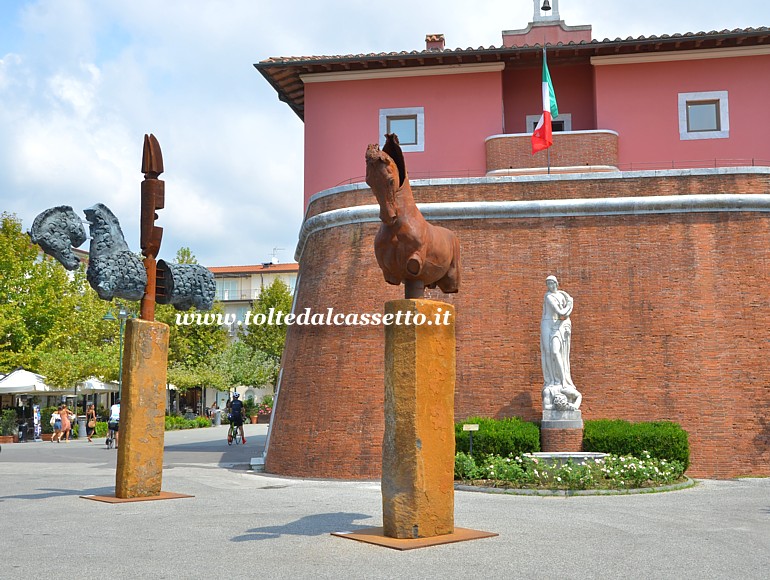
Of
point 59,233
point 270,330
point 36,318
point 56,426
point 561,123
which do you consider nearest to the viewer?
point 59,233

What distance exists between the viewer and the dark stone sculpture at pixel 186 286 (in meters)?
14.1

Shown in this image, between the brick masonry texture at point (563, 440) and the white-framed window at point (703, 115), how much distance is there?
10.2 m

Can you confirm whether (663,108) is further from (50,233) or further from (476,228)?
(50,233)

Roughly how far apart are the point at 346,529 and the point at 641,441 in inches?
303

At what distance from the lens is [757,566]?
26.9 ft

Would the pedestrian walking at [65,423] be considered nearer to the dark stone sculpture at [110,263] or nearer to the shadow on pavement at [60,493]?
the shadow on pavement at [60,493]

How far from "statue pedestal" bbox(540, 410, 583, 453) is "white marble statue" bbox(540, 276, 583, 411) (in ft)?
0.47

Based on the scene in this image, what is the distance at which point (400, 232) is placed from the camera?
31.1 ft

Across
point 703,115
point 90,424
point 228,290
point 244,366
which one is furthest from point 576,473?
point 228,290

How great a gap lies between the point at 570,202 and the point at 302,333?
6789 mm

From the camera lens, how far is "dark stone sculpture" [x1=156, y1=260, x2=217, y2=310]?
554 inches

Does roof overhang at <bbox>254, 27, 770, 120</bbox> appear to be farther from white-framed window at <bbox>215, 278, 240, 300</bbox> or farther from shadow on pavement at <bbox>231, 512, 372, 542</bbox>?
white-framed window at <bbox>215, 278, 240, 300</bbox>

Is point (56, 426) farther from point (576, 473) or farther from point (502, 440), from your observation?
point (576, 473)

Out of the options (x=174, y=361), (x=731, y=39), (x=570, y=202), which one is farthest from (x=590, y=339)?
(x=174, y=361)
